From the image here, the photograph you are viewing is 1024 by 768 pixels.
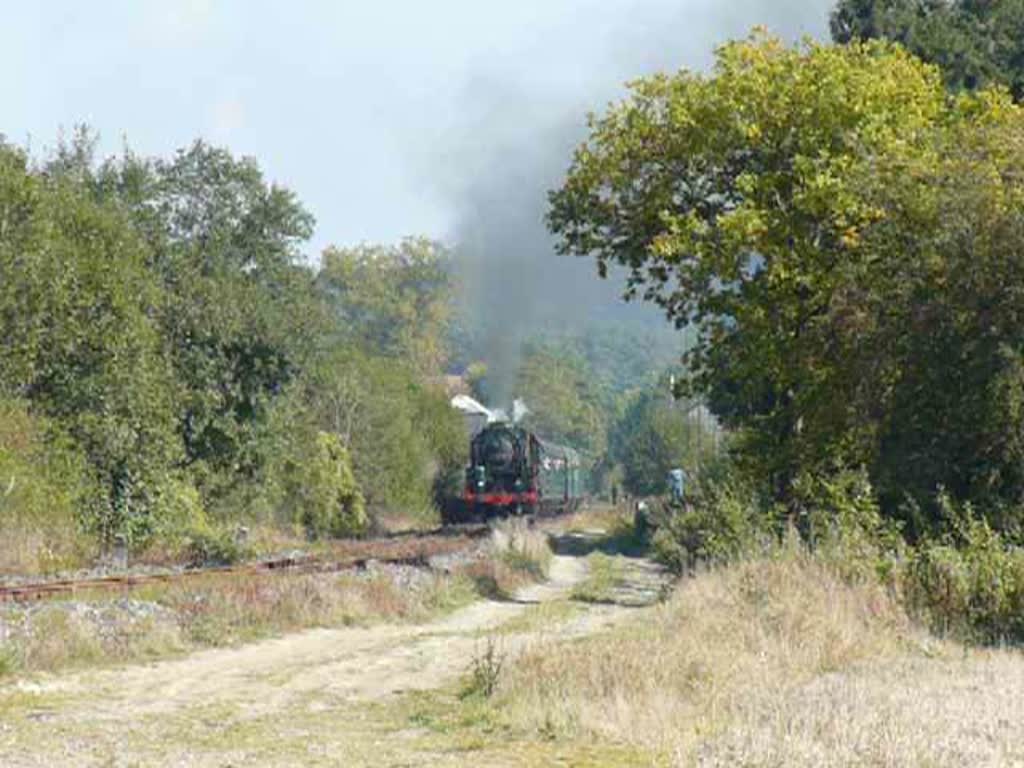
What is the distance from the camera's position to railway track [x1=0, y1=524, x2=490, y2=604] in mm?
23266

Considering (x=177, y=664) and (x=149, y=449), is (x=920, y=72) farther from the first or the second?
(x=149, y=449)

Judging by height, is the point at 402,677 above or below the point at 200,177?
below

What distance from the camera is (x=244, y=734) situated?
40.9 ft

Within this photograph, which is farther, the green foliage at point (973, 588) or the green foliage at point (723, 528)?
the green foliage at point (723, 528)

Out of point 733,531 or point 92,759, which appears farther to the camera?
point 733,531

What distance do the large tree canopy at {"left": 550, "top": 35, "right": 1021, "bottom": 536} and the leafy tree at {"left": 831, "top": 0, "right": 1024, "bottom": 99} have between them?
12455 mm

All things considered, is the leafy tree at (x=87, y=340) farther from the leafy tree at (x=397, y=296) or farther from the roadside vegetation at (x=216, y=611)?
the leafy tree at (x=397, y=296)

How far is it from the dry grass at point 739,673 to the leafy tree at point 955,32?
2648 centimetres

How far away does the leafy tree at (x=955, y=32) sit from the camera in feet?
141

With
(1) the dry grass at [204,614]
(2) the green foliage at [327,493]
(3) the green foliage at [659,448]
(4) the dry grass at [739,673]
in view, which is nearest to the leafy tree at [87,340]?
(1) the dry grass at [204,614]

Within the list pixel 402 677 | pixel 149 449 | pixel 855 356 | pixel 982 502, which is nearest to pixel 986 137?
pixel 855 356

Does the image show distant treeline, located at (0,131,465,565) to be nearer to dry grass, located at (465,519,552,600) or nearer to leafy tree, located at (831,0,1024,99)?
dry grass, located at (465,519,552,600)

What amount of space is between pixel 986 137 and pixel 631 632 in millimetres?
11968

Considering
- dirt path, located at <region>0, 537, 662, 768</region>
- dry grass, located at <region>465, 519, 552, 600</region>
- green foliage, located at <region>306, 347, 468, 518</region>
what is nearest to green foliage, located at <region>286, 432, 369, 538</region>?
green foliage, located at <region>306, 347, 468, 518</region>
